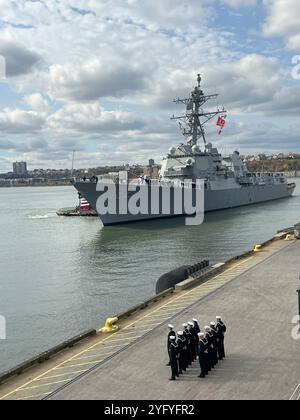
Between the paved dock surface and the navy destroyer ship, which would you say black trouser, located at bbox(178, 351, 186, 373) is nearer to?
the paved dock surface

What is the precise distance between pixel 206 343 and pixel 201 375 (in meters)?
0.68

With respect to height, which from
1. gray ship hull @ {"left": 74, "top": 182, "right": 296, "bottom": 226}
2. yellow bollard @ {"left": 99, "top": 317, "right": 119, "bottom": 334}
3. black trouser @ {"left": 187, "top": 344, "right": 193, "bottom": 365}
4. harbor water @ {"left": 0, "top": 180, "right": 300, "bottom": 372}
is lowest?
harbor water @ {"left": 0, "top": 180, "right": 300, "bottom": 372}

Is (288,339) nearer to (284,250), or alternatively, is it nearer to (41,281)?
(284,250)

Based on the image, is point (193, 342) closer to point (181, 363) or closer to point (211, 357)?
point (211, 357)

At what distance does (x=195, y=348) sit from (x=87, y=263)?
21.5 metres

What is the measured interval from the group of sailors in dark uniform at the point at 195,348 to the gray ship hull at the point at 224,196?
40944mm

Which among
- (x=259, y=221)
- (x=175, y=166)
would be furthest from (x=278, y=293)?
(x=175, y=166)

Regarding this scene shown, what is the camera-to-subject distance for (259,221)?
172 ft

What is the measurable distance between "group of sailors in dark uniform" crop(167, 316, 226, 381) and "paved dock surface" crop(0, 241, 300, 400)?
0.20 meters

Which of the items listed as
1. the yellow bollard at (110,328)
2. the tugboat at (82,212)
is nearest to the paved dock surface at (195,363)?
the yellow bollard at (110,328)

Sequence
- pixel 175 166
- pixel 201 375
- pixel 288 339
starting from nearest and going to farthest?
pixel 201 375 < pixel 288 339 < pixel 175 166

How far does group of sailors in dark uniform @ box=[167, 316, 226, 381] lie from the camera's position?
10008 mm

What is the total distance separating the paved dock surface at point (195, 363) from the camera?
934 cm

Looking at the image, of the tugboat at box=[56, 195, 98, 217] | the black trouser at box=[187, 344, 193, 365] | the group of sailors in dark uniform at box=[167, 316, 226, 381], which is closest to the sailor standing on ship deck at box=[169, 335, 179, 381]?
the group of sailors in dark uniform at box=[167, 316, 226, 381]
